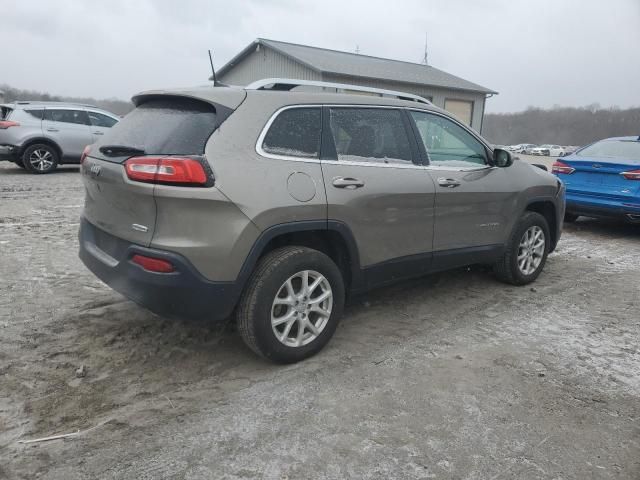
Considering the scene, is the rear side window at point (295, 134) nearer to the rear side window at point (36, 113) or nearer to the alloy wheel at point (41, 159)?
the alloy wheel at point (41, 159)

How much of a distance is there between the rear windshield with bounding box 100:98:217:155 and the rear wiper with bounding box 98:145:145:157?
0.03 meters

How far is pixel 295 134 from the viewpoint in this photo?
127 inches

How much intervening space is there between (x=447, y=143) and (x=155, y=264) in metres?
2.64

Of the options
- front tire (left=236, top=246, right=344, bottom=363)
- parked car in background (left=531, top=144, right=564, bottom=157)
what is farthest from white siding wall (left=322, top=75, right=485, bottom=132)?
parked car in background (left=531, top=144, right=564, bottom=157)

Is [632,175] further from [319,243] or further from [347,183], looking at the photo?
[319,243]

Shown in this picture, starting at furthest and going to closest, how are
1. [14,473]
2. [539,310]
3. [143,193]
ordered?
[539,310] → [143,193] → [14,473]

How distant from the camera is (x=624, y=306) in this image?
15.0 feet

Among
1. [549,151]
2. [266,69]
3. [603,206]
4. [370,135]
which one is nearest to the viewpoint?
[370,135]

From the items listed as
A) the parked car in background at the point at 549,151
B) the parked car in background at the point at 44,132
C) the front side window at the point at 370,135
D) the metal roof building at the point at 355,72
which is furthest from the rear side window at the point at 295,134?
the parked car in background at the point at 549,151

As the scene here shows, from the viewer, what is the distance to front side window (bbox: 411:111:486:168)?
4059 millimetres

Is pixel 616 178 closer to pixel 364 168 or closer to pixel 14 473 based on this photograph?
pixel 364 168

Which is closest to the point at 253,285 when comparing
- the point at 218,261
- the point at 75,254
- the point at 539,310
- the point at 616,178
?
the point at 218,261

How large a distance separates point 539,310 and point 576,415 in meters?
1.67

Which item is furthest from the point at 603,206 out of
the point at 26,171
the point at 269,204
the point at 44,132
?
the point at 26,171
